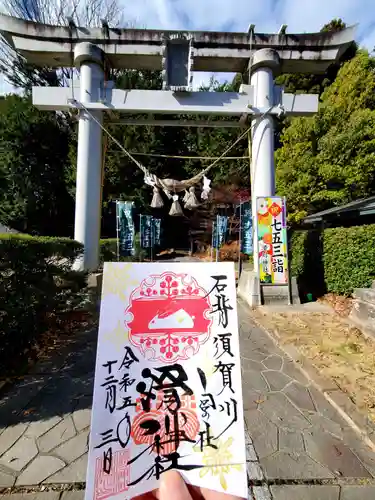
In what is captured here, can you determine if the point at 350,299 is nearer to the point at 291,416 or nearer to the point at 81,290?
the point at 291,416

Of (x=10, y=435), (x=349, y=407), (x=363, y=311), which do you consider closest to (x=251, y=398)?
(x=349, y=407)

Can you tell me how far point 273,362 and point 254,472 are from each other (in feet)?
6.34

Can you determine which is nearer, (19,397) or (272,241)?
(19,397)

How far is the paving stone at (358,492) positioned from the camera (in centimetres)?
177

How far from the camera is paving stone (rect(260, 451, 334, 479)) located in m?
1.93

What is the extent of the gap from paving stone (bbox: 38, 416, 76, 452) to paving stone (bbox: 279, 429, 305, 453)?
191cm

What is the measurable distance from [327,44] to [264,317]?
716cm

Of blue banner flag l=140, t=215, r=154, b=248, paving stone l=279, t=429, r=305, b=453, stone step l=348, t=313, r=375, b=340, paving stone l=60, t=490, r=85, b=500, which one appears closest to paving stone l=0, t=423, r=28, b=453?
paving stone l=60, t=490, r=85, b=500

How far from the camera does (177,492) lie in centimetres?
116

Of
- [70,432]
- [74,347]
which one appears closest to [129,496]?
[70,432]

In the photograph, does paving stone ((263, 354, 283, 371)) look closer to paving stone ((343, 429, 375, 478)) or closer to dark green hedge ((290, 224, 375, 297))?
paving stone ((343, 429, 375, 478))

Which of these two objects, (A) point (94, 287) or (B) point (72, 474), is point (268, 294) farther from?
(B) point (72, 474)

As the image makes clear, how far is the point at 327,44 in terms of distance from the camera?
21.4 ft

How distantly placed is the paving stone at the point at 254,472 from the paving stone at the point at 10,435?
2.03 m
